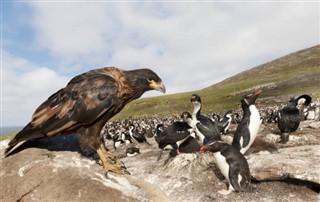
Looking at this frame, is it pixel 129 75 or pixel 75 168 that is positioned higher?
pixel 129 75

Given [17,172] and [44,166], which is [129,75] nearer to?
[44,166]

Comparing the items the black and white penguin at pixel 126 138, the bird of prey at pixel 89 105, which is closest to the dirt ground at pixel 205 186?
the bird of prey at pixel 89 105

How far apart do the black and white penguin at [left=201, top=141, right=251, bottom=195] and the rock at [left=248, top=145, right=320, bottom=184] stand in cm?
59

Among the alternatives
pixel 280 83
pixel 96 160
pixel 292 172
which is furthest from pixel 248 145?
pixel 280 83

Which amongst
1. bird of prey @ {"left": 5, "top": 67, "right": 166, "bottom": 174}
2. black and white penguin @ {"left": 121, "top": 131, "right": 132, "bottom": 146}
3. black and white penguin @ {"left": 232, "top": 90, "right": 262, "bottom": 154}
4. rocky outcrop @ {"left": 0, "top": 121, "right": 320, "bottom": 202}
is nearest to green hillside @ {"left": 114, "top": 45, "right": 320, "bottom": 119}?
black and white penguin @ {"left": 121, "top": 131, "right": 132, "bottom": 146}

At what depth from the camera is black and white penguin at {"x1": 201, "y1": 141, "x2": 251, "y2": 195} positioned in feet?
28.7

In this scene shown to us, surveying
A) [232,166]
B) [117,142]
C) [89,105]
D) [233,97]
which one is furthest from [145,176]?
[233,97]

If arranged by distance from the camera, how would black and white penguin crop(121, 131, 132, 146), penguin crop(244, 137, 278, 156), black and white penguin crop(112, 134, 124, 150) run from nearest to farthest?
penguin crop(244, 137, 278, 156) → black and white penguin crop(112, 134, 124, 150) → black and white penguin crop(121, 131, 132, 146)

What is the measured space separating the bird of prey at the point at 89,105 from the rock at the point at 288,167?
4.87 metres

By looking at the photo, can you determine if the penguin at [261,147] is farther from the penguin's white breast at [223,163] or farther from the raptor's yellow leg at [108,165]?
the raptor's yellow leg at [108,165]

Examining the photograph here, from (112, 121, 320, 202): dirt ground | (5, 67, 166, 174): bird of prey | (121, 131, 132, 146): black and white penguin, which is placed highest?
(5, 67, 166, 174): bird of prey

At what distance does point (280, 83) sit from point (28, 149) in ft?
256

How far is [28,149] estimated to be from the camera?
20.4ft

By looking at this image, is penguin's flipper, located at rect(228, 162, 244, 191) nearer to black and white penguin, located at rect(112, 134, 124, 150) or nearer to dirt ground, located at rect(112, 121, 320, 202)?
dirt ground, located at rect(112, 121, 320, 202)
